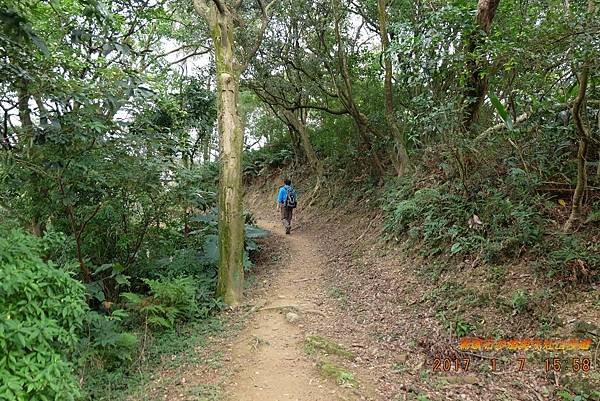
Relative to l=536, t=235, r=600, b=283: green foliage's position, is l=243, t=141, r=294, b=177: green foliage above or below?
above

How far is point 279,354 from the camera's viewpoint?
516 centimetres

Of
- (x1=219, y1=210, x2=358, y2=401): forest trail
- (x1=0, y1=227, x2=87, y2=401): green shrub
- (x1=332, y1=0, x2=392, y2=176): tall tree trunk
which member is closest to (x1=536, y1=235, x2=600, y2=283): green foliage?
(x1=219, y1=210, x2=358, y2=401): forest trail

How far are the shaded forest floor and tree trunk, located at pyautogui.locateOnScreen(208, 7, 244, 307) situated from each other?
572 millimetres

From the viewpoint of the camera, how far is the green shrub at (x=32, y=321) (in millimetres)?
2969

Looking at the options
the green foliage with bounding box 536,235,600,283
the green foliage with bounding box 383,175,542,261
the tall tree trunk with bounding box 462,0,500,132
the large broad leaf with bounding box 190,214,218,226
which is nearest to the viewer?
the green foliage with bounding box 536,235,600,283

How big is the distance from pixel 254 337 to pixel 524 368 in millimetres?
3465

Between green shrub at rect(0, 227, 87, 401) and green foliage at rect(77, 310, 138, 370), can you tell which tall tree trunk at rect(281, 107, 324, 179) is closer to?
green foliage at rect(77, 310, 138, 370)

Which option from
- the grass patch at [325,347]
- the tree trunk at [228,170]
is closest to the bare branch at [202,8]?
the tree trunk at [228,170]

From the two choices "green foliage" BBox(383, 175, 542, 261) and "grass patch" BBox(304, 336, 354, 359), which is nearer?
"grass patch" BBox(304, 336, 354, 359)

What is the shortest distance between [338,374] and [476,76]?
657 centimetres

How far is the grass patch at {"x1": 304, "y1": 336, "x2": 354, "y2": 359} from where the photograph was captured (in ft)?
16.7

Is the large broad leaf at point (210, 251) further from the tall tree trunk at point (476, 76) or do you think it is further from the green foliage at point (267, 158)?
the green foliage at point (267, 158)

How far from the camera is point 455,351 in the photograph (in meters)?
4.85

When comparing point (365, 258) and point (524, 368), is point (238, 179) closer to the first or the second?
point (365, 258)
